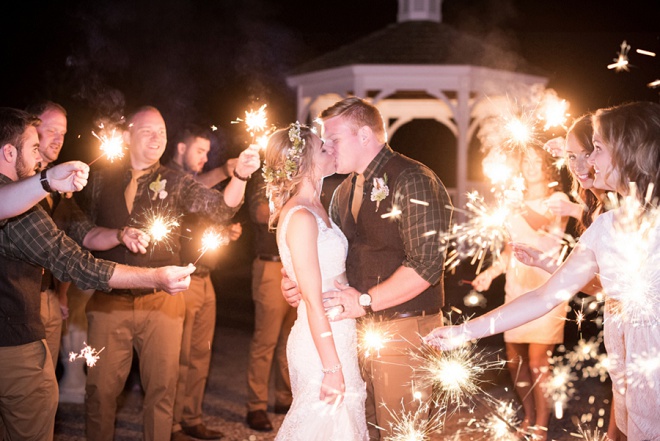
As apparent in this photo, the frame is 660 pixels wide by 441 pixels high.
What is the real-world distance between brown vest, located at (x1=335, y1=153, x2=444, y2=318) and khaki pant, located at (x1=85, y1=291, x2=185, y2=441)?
161 cm

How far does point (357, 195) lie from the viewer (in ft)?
13.2

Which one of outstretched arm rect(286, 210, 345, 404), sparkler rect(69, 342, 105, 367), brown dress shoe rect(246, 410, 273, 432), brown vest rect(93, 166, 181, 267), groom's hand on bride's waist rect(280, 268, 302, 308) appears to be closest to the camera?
outstretched arm rect(286, 210, 345, 404)

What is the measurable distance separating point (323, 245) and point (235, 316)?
668cm

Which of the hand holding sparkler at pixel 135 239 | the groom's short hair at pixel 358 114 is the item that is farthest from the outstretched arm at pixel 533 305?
the hand holding sparkler at pixel 135 239

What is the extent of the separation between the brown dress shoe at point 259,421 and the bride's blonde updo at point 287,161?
2.53 metres

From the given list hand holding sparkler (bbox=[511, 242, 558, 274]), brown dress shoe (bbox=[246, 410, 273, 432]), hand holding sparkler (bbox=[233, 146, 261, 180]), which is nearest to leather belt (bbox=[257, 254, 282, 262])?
brown dress shoe (bbox=[246, 410, 273, 432])

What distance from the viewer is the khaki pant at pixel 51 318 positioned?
15.8ft

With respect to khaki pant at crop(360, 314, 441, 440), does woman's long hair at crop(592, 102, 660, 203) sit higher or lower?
higher

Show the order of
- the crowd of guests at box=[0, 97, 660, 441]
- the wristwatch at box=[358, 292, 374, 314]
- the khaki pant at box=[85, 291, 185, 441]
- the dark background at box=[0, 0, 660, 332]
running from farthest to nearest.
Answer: the dark background at box=[0, 0, 660, 332] < the khaki pant at box=[85, 291, 185, 441] < the wristwatch at box=[358, 292, 374, 314] < the crowd of guests at box=[0, 97, 660, 441]

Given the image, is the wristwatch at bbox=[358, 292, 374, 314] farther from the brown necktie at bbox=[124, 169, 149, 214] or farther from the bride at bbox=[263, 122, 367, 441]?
the brown necktie at bbox=[124, 169, 149, 214]

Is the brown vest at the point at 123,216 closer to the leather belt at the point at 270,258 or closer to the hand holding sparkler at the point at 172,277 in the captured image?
the hand holding sparkler at the point at 172,277

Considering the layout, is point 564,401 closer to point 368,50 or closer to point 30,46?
point 368,50

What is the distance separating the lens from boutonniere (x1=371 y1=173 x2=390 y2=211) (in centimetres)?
389

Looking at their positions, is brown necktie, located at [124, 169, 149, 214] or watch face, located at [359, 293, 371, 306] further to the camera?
brown necktie, located at [124, 169, 149, 214]
